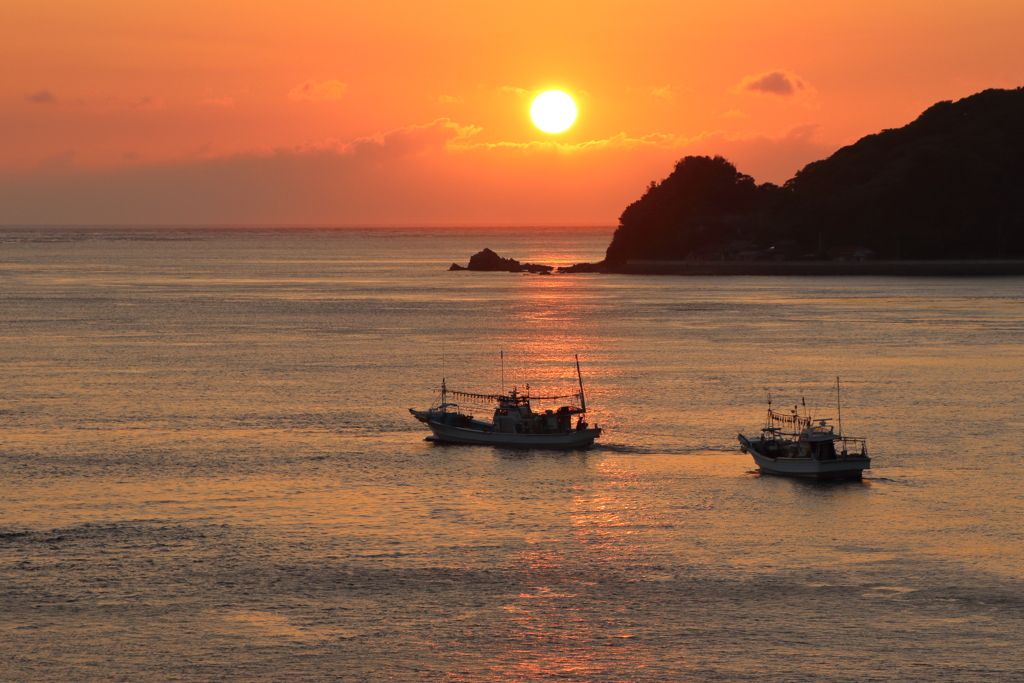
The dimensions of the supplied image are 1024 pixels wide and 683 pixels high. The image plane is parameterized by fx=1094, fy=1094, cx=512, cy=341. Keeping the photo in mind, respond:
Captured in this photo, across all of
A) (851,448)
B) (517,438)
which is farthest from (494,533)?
(851,448)

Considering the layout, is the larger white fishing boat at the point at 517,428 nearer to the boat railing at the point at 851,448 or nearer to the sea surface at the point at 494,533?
the sea surface at the point at 494,533

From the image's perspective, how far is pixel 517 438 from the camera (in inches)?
2530

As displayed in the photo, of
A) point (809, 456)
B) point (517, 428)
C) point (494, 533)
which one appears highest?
point (517, 428)

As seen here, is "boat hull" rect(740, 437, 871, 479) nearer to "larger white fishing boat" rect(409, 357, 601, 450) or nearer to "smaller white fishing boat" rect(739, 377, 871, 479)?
"smaller white fishing boat" rect(739, 377, 871, 479)

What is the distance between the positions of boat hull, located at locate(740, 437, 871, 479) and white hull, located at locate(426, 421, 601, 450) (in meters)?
10.6

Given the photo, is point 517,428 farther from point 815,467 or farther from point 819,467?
point 819,467

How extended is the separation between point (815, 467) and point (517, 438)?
1749 cm

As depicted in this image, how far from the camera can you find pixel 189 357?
348 ft

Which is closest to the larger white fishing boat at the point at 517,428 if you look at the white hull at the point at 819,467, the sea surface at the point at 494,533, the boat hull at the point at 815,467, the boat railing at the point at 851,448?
the sea surface at the point at 494,533

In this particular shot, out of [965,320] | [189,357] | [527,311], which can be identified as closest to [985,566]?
[189,357]

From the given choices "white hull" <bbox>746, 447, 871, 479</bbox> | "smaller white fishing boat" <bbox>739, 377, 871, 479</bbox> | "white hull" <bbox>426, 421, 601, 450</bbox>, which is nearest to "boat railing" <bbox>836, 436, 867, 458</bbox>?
"smaller white fishing boat" <bbox>739, 377, 871, 479</bbox>

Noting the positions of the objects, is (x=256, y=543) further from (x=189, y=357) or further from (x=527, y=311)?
(x=527, y=311)

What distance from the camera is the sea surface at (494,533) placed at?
3384cm

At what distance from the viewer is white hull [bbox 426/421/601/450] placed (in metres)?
63.2
